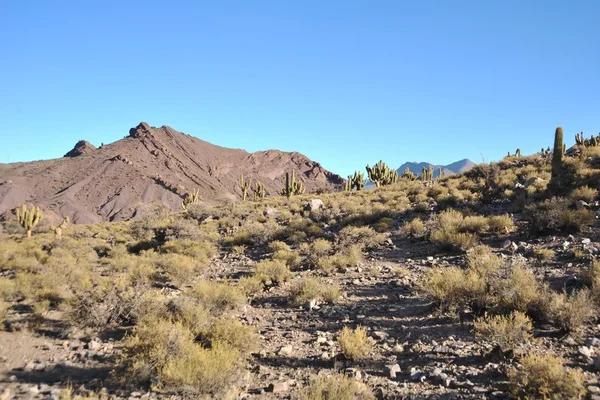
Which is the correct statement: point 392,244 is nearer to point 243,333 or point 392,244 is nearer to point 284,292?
point 284,292

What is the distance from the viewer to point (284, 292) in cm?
867

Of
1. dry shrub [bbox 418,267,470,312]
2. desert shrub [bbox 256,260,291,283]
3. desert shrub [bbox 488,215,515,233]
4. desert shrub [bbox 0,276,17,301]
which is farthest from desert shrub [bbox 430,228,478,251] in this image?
desert shrub [bbox 0,276,17,301]

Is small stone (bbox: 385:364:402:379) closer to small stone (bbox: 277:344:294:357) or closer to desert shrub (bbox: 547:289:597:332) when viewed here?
small stone (bbox: 277:344:294:357)

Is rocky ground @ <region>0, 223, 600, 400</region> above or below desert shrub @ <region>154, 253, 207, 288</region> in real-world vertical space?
below

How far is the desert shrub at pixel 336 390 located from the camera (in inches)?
158

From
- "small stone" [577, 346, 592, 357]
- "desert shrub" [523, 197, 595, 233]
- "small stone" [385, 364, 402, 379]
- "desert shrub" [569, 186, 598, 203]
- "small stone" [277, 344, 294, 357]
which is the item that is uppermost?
"desert shrub" [569, 186, 598, 203]

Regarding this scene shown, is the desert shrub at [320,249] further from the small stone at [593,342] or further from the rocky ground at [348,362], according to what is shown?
the small stone at [593,342]

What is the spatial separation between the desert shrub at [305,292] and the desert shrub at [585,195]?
396 inches

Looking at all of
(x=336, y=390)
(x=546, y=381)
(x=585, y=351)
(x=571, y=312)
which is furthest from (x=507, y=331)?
(x=336, y=390)

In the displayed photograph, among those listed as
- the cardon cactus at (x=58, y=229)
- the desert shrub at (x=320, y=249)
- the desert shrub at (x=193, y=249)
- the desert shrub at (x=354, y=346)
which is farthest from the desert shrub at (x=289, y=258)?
the cardon cactus at (x=58, y=229)

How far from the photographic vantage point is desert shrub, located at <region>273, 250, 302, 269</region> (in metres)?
10.8

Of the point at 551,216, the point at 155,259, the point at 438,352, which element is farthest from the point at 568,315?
the point at 155,259

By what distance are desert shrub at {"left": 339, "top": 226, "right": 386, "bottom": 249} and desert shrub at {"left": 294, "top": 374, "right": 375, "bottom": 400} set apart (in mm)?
7614

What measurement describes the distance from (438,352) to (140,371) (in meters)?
3.89
